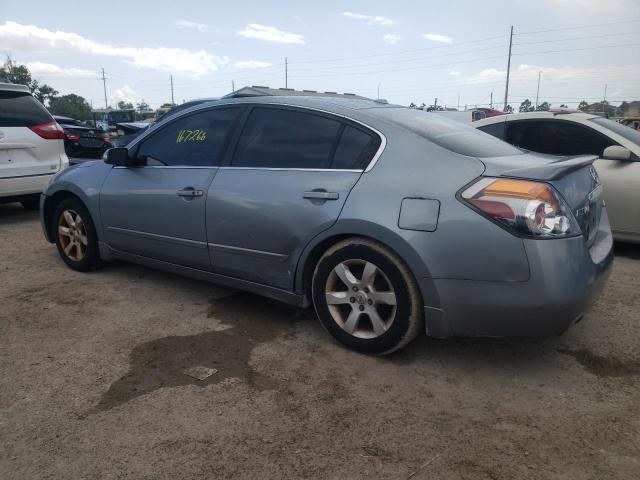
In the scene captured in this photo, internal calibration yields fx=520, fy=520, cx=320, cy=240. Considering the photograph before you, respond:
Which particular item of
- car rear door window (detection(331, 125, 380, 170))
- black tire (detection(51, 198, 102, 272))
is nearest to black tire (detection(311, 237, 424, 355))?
car rear door window (detection(331, 125, 380, 170))

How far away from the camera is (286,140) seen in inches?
132

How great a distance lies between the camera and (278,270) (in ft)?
10.8

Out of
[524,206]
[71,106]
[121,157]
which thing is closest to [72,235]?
[121,157]

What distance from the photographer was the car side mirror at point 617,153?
512 cm

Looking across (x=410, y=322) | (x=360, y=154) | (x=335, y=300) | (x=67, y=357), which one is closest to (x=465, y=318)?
(x=410, y=322)

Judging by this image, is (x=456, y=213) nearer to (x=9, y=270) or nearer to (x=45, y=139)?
(x=9, y=270)

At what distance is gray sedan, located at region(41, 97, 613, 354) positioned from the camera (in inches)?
101

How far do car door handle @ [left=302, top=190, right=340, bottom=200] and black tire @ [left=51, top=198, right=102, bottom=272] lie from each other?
233 cm

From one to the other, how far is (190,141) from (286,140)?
89cm

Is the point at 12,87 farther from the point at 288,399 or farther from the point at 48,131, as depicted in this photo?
the point at 288,399

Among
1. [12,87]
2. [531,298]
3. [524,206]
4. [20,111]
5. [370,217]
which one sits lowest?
[531,298]

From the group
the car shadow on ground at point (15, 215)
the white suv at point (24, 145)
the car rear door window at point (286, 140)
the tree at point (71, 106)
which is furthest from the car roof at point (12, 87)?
the tree at point (71, 106)

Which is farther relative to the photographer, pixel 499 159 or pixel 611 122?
pixel 611 122

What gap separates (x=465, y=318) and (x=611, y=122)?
4.20m
